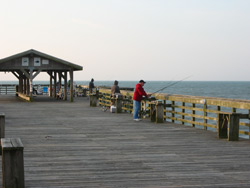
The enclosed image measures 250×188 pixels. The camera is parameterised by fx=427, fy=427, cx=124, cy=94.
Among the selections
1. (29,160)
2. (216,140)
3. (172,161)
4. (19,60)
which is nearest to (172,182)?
(172,161)

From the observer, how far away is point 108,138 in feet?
→ 35.0

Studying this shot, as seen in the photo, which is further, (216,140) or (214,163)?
(216,140)

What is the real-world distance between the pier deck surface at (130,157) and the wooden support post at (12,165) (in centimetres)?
44

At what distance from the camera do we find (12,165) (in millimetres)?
5453

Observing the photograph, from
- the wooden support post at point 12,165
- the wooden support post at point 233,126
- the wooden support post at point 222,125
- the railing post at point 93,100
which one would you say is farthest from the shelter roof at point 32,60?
the wooden support post at point 12,165

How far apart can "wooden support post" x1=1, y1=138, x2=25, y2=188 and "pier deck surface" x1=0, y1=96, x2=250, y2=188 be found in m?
0.44

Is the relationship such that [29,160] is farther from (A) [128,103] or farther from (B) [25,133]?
(A) [128,103]

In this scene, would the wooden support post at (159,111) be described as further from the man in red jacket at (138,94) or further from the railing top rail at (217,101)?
the man in red jacket at (138,94)

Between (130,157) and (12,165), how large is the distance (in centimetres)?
304

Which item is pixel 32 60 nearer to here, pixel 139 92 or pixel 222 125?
pixel 139 92

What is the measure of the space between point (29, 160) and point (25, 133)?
13.0 ft

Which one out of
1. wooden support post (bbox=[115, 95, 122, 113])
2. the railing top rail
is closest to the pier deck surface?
the railing top rail

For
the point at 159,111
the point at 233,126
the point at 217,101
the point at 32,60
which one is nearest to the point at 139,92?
the point at 159,111

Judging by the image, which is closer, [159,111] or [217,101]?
[217,101]
